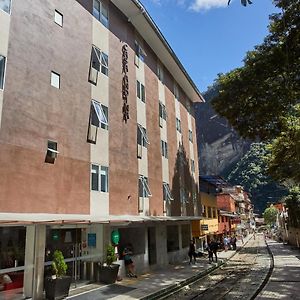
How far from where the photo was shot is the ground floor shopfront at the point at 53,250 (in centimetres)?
1274

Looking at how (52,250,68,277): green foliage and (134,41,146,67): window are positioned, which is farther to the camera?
(134,41,146,67): window

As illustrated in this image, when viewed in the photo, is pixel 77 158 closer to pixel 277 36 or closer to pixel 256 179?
pixel 277 36

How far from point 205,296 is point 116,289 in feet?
13.1

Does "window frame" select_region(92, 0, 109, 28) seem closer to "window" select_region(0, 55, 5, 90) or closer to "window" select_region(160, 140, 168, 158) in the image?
"window" select_region(0, 55, 5, 90)

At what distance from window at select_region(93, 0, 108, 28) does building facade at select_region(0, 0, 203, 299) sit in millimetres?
88

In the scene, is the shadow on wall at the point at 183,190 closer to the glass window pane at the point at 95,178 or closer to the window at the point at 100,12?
the glass window pane at the point at 95,178

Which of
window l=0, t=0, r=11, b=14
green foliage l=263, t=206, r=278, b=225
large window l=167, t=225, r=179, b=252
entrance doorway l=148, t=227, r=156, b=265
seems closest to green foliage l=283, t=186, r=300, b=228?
large window l=167, t=225, r=179, b=252

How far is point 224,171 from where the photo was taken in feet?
547

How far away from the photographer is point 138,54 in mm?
25094

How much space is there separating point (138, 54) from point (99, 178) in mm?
11021

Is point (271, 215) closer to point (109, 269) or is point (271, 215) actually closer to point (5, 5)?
point (109, 269)

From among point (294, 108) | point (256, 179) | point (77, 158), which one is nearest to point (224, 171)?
point (256, 179)

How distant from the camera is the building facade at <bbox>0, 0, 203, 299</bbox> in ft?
43.2

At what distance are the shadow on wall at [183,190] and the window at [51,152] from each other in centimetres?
1481
